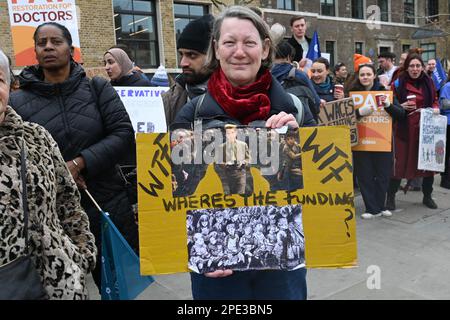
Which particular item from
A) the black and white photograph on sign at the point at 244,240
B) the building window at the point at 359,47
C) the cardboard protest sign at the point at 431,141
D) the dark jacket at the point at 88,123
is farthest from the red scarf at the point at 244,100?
the building window at the point at 359,47

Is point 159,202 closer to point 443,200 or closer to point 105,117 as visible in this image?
point 105,117

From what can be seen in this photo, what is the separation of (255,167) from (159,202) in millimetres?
394

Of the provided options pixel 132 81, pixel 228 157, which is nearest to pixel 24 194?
pixel 228 157

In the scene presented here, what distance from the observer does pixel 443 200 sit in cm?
595

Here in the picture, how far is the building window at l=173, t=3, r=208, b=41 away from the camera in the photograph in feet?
59.7

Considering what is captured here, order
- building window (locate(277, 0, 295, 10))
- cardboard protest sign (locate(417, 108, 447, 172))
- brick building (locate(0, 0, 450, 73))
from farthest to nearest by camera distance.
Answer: building window (locate(277, 0, 295, 10)), brick building (locate(0, 0, 450, 73)), cardboard protest sign (locate(417, 108, 447, 172))

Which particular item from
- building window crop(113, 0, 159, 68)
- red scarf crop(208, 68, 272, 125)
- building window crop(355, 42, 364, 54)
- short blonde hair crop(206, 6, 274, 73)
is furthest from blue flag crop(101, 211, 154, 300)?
building window crop(355, 42, 364, 54)

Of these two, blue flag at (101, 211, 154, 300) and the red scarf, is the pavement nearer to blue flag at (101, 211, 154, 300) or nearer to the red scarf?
blue flag at (101, 211, 154, 300)

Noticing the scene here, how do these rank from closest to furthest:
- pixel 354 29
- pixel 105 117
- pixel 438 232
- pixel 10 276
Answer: pixel 10 276
pixel 105 117
pixel 438 232
pixel 354 29

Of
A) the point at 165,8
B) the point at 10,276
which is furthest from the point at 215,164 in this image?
the point at 165,8

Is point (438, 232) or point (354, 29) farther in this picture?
point (354, 29)

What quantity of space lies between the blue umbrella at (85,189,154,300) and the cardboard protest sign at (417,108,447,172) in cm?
433

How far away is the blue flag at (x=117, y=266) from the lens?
85.6 inches

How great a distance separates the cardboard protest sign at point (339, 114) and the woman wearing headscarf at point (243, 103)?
324 cm
